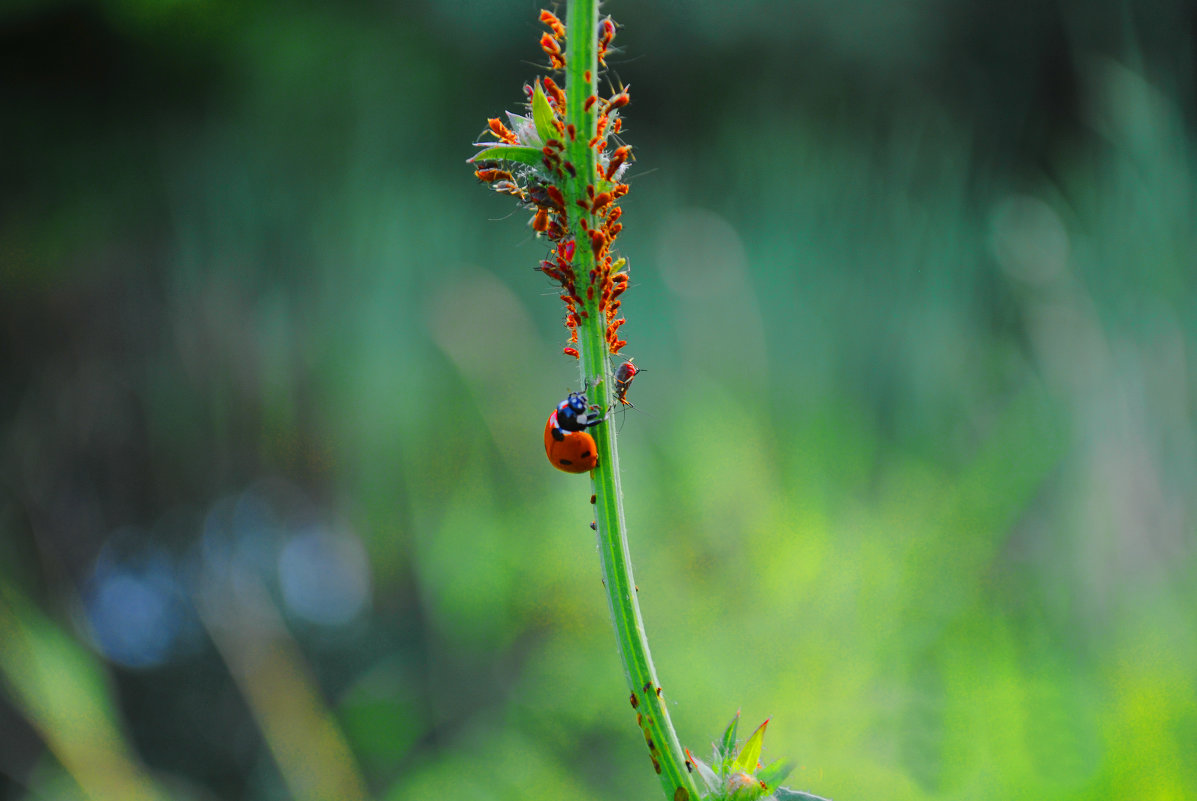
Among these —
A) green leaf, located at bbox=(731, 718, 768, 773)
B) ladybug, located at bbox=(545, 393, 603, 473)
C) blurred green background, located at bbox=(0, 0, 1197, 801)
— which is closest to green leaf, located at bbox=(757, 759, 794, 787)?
green leaf, located at bbox=(731, 718, 768, 773)

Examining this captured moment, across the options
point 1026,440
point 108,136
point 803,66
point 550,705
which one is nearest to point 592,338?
point 550,705

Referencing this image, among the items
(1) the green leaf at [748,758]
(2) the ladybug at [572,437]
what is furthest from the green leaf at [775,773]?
(2) the ladybug at [572,437]

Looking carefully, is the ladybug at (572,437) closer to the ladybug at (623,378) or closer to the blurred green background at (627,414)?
the ladybug at (623,378)

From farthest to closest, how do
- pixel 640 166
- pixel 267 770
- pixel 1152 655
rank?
pixel 640 166 < pixel 267 770 < pixel 1152 655

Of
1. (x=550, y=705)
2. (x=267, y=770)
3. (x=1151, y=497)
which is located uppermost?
(x=1151, y=497)

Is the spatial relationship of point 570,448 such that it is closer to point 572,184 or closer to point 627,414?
point 572,184

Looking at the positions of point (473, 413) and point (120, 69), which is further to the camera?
point (120, 69)

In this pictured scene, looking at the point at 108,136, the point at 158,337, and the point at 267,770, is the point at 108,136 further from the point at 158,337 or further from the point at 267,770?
the point at 267,770
